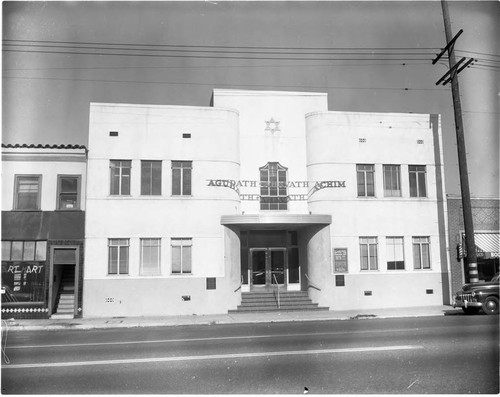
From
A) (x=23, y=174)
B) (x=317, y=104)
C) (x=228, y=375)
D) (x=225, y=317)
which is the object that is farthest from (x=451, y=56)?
(x=23, y=174)

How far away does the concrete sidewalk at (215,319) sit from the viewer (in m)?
17.2

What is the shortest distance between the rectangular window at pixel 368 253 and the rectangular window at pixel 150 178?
9305mm

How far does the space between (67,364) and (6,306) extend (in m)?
12.3

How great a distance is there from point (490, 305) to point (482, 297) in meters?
0.35

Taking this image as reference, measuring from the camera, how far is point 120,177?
21.0 metres

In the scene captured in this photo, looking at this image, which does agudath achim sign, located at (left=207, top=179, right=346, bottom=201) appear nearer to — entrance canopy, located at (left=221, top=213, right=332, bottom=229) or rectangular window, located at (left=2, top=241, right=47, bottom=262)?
entrance canopy, located at (left=221, top=213, right=332, bottom=229)

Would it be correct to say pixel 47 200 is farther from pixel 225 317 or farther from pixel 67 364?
pixel 67 364

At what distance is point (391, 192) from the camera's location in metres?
22.5

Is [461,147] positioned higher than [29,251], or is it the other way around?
[461,147]

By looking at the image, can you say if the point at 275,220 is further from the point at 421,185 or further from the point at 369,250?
the point at 421,185

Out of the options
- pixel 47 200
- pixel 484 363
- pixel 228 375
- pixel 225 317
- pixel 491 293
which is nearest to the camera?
pixel 228 375

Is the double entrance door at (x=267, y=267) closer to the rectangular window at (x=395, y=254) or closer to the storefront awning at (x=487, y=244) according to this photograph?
the rectangular window at (x=395, y=254)

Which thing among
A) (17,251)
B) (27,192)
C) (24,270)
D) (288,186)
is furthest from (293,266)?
(27,192)

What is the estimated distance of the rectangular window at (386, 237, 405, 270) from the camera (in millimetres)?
22078
